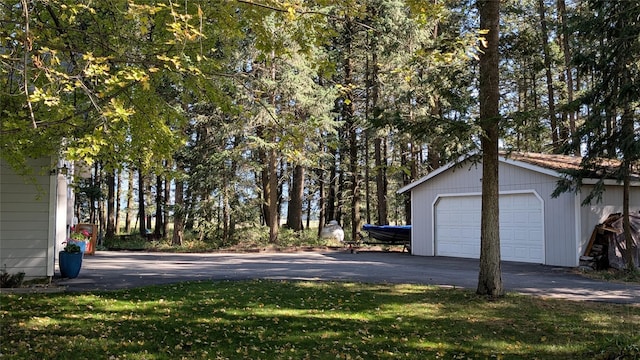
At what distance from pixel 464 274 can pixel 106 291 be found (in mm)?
7966

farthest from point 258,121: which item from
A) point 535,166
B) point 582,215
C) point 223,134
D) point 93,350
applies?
point 93,350

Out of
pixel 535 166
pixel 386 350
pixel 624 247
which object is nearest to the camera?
pixel 386 350

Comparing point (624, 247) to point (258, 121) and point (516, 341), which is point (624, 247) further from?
point (258, 121)

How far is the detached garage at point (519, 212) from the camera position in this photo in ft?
46.3

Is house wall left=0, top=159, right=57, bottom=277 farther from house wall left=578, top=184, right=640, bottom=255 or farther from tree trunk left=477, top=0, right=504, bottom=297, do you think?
house wall left=578, top=184, right=640, bottom=255

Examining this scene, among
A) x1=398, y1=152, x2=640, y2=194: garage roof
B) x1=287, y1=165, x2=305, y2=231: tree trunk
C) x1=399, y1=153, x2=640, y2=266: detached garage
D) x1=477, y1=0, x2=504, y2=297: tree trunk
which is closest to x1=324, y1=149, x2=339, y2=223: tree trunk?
x1=287, y1=165, x2=305, y2=231: tree trunk

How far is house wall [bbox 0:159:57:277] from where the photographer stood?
379 inches

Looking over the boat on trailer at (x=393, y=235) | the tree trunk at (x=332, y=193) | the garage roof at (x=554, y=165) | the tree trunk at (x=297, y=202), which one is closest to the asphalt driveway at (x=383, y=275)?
the garage roof at (x=554, y=165)

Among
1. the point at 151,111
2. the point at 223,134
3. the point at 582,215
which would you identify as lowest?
the point at 582,215

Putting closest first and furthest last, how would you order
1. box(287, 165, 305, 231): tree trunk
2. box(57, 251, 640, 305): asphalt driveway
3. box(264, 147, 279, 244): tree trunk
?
box(57, 251, 640, 305): asphalt driveway, box(264, 147, 279, 244): tree trunk, box(287, 165, 305, 231): tree trunk

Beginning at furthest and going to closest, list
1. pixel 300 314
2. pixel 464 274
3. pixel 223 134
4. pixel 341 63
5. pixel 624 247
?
1. pixel 341 63
2. pixel 223 134
3. pixel 624 247
4. pixel 464 274
5. pixel 300 314

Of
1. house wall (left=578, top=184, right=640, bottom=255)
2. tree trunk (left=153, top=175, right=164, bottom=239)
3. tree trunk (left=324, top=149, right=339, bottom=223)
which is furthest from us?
tree trunk (left=324, top=149, right=339, bottom=223)

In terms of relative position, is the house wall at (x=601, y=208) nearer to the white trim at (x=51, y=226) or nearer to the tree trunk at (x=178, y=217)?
the white trim at (x=51, y=226)

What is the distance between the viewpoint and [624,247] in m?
13.2
